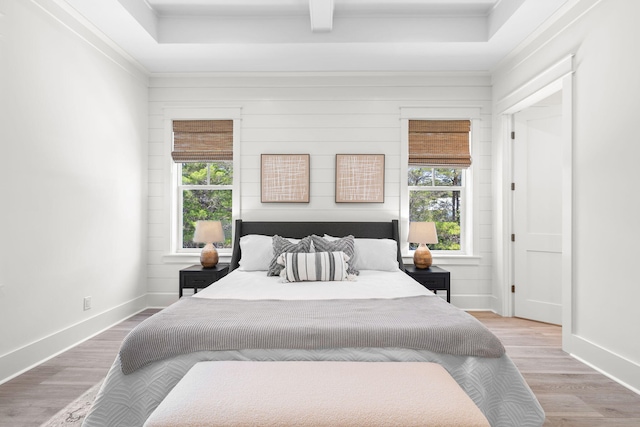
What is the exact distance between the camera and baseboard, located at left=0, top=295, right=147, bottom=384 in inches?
102

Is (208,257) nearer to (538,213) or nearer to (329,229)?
(329,229)

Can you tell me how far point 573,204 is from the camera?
3.04m

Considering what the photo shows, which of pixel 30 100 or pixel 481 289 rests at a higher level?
pixel 30 100

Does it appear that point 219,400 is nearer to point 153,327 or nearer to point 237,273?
point 153,327

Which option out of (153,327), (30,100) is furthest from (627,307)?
(30,100)

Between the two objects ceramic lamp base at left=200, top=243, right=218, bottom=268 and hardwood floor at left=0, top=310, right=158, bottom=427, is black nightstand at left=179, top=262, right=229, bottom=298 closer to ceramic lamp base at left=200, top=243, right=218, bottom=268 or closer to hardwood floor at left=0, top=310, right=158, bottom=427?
ceramic lamp base at left=200, top=243, right=218, bottom=268

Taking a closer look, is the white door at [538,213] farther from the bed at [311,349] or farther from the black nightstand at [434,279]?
the bed at [311,349]

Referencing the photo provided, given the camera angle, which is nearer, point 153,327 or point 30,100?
point 153,327

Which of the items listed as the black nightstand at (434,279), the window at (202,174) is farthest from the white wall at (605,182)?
the window at (202,174)

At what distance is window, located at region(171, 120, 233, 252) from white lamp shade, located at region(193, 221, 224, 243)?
41 centimetres

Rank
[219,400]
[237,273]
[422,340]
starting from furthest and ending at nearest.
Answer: [237,273], [422,340], [219,400]

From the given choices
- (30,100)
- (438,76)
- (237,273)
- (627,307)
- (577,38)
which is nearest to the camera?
(627,307)

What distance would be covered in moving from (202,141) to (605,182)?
3859mm

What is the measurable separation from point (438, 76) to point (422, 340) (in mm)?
3400
